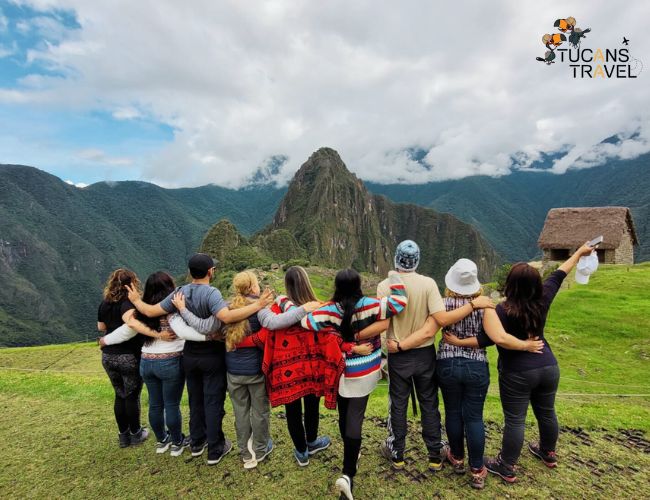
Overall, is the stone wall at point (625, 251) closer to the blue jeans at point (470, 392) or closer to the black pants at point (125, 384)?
the blue jeans at point (470, 392)

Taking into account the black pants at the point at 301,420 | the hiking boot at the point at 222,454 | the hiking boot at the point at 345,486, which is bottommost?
the hiking boot at the point at 222,454

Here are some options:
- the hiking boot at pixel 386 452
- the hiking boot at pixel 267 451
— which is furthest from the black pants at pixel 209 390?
the hiking boot at pixel 386 452

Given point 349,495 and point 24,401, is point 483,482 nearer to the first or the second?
point 349,495

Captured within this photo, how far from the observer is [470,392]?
3844 millimetres

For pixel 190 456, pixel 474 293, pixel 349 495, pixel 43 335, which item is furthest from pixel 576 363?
pixel 43 335

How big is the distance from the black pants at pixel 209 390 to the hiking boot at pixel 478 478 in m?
3.00

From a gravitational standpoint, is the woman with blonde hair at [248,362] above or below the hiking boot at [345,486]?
above

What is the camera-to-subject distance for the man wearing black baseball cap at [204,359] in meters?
4.20

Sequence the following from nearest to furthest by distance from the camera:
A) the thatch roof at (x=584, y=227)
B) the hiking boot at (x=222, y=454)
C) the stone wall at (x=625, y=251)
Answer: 1. the hiking boot at (x=222, y=454)
2. the stone wall at (x=625, y=251)
3. the thatch roof at (x=584, y=227)

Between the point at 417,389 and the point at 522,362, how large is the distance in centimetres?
116

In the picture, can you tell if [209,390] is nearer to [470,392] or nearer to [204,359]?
[204,359]

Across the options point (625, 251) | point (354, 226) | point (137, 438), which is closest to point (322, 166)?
point (354, 226)

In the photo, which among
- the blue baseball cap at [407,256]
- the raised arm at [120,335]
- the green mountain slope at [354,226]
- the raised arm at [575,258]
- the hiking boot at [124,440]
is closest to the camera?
the blue baseball cap at [407,256]

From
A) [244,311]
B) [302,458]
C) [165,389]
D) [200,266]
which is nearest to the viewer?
[244,311]
